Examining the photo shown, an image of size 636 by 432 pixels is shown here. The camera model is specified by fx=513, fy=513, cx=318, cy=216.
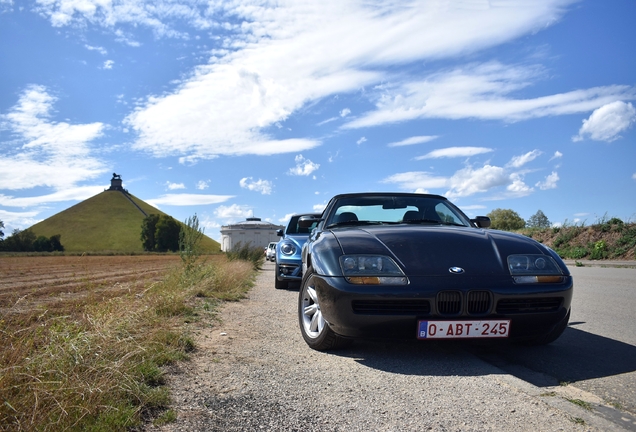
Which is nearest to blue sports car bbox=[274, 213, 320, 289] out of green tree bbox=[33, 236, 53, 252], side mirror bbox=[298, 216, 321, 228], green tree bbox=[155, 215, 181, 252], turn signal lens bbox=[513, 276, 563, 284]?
side mirror bbox=[298, 216, 321, 228]

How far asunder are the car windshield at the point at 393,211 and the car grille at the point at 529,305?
151 cm

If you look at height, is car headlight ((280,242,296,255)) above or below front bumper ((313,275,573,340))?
above

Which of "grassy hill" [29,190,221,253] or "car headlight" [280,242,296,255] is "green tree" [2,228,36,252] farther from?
"car headlight" [280,242,296,255]

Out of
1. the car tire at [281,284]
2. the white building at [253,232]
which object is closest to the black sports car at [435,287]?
the car tire at [281,284]

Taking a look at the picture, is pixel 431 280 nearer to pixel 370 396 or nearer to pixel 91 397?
pixel 370 396

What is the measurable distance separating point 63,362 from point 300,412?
1.39 metres

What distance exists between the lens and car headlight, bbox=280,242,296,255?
10909mm

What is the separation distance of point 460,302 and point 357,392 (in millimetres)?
1055

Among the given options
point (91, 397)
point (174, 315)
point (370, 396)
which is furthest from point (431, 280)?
point (174, 315)

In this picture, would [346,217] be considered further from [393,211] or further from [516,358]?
[516,358]

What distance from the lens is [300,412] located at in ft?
9.17

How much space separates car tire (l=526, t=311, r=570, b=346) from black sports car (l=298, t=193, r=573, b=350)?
0.01 m

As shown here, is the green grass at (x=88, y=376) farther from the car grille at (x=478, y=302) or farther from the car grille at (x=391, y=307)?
the car grille at (x=478, y=302)

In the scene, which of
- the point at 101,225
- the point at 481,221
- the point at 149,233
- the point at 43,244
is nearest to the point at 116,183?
the point at 101,225
